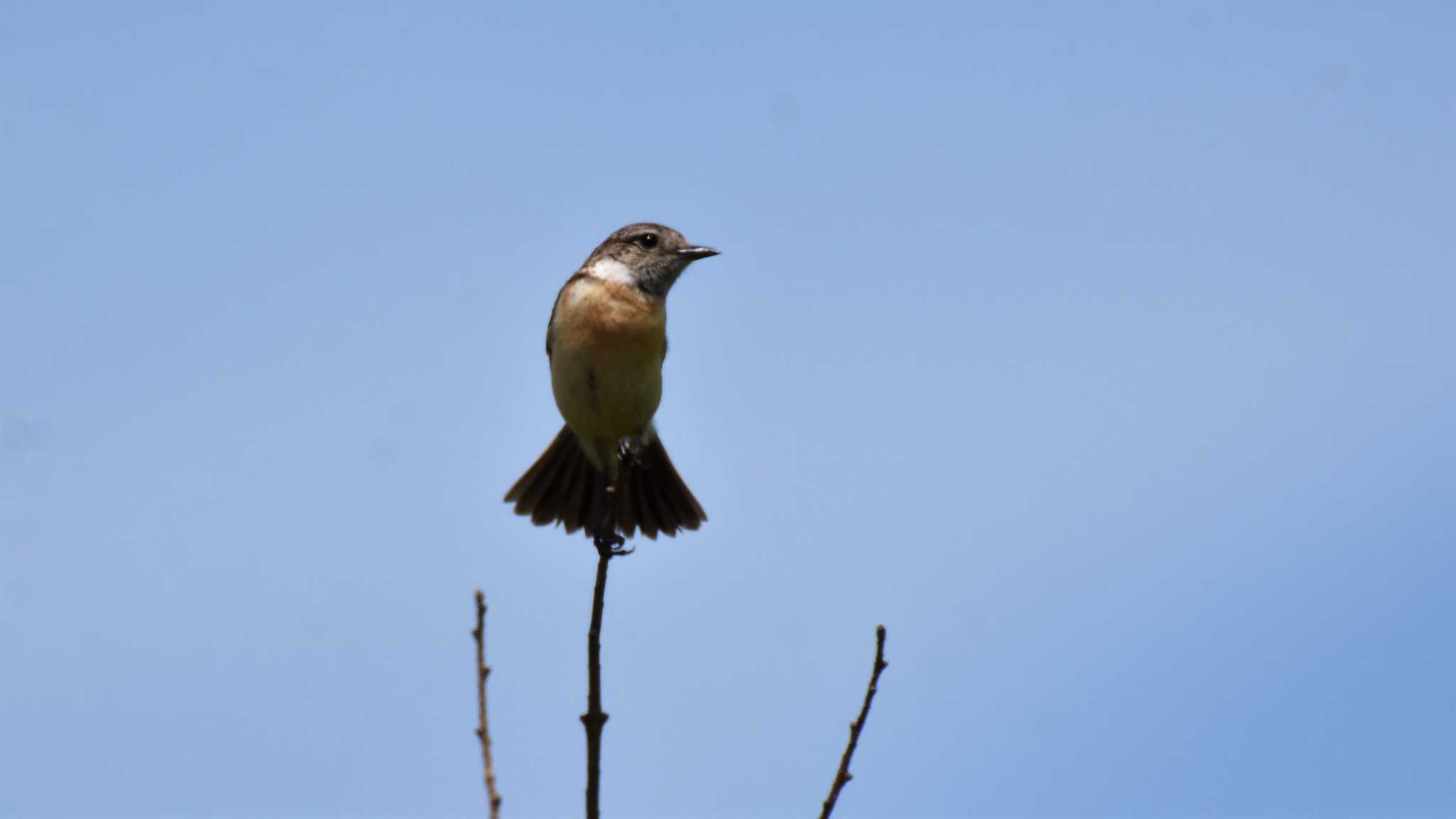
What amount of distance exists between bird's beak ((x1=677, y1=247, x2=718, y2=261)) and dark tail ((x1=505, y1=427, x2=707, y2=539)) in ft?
4.84

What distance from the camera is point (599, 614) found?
14.5 feet

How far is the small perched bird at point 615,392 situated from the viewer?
8.21 metres

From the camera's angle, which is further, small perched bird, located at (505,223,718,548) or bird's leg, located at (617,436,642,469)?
bird's leg, located at (617,436,642,469)

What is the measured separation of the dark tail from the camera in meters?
10.1

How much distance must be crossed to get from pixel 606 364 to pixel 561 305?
2.44 feet

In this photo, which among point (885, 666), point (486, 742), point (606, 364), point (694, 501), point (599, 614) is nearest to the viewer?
point (486, 742)

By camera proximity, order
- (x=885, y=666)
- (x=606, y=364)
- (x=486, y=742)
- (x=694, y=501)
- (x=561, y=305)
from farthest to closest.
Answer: (x=694, y=501)
(x=561, y=305)
(x=606, y=364)
(x=885, y=666)
(x=486, y=742)

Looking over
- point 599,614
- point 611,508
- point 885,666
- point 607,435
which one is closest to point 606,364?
point 607,435

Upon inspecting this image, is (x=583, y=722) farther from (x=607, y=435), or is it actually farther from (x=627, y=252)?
(x=627, y=252)

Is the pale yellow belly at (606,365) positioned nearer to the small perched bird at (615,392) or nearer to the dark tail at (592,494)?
the small perched bird at (615,392)

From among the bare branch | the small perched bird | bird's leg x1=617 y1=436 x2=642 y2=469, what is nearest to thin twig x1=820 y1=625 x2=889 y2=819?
the bare branch

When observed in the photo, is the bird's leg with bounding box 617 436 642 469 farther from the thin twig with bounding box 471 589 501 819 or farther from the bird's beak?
the thin twig with bounding box 471 589 501 819

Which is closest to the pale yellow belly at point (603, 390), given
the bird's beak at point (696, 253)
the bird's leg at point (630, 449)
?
the bird's leg at point (630, 449)

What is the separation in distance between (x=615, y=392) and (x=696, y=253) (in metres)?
1.35
